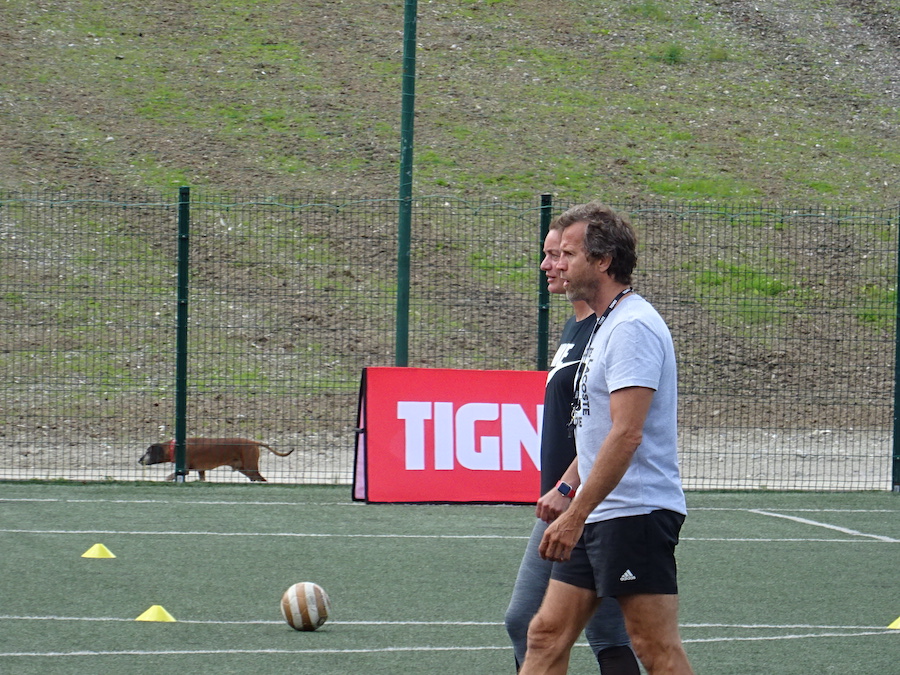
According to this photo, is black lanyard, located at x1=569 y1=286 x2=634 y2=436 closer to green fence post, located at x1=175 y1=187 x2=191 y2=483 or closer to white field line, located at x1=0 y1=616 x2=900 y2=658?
white field line, located at x1=0 y1=616 x2=900 y2=658

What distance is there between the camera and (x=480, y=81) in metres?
32.7

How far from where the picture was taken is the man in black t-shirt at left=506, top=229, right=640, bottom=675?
417 cm

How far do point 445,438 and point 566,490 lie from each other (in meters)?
6.38

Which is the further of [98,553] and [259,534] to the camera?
[259,534]

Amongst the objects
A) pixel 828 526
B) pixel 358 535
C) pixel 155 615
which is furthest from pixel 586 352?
pixel 828 526

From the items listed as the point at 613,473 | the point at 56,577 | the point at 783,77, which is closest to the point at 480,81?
the point at 783,77

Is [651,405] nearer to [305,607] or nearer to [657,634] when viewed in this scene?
[657,634]

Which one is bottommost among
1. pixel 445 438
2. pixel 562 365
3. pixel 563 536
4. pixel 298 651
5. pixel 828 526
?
pixel 828 526

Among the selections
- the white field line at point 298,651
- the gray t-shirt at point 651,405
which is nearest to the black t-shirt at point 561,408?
the gray t-shirt at point 651,405

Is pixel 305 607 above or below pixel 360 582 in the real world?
above

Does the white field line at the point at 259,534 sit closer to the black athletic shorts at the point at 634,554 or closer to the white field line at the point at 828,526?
the white field line at the point at 828,526

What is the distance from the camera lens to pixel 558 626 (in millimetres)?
3822

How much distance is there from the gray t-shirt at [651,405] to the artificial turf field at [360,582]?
2.06m

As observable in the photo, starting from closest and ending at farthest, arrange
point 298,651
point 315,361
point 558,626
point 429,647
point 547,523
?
point 558,626, point 547,523, point 298,651, point 429,647, point 315,361
